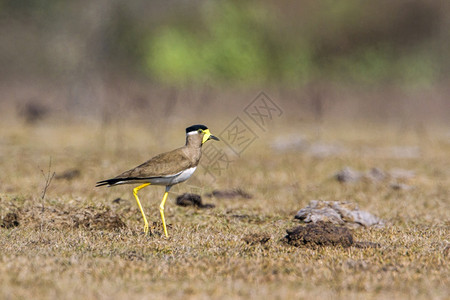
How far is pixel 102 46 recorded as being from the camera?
1235 inches

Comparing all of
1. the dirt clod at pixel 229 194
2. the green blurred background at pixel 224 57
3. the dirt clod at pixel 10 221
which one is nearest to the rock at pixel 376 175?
the dirt clod at pixel 229 194

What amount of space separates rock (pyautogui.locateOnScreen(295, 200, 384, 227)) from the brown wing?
2.53 m

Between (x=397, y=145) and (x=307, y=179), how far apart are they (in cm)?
817

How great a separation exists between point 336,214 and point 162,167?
3.29 meters

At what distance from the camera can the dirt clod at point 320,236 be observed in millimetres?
8008

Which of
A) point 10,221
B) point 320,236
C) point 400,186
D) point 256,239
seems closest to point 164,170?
point 256,239

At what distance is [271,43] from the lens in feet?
147

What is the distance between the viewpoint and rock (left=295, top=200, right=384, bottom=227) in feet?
33.6

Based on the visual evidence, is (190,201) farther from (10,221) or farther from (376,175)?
(376,175)

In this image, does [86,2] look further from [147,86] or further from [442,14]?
[442,14]

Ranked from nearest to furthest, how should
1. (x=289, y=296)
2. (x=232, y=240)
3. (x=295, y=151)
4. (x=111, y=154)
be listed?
(x=289, y=296) < (x=232, y=240) < (x=111, y=154) < (x=295, y=151)

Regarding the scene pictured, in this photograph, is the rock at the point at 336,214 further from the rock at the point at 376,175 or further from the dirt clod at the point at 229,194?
the rock at the point at 376,175

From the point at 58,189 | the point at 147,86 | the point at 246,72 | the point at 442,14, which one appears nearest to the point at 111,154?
→ the point at 58,189

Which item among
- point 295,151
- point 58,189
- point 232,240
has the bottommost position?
point 232,240
